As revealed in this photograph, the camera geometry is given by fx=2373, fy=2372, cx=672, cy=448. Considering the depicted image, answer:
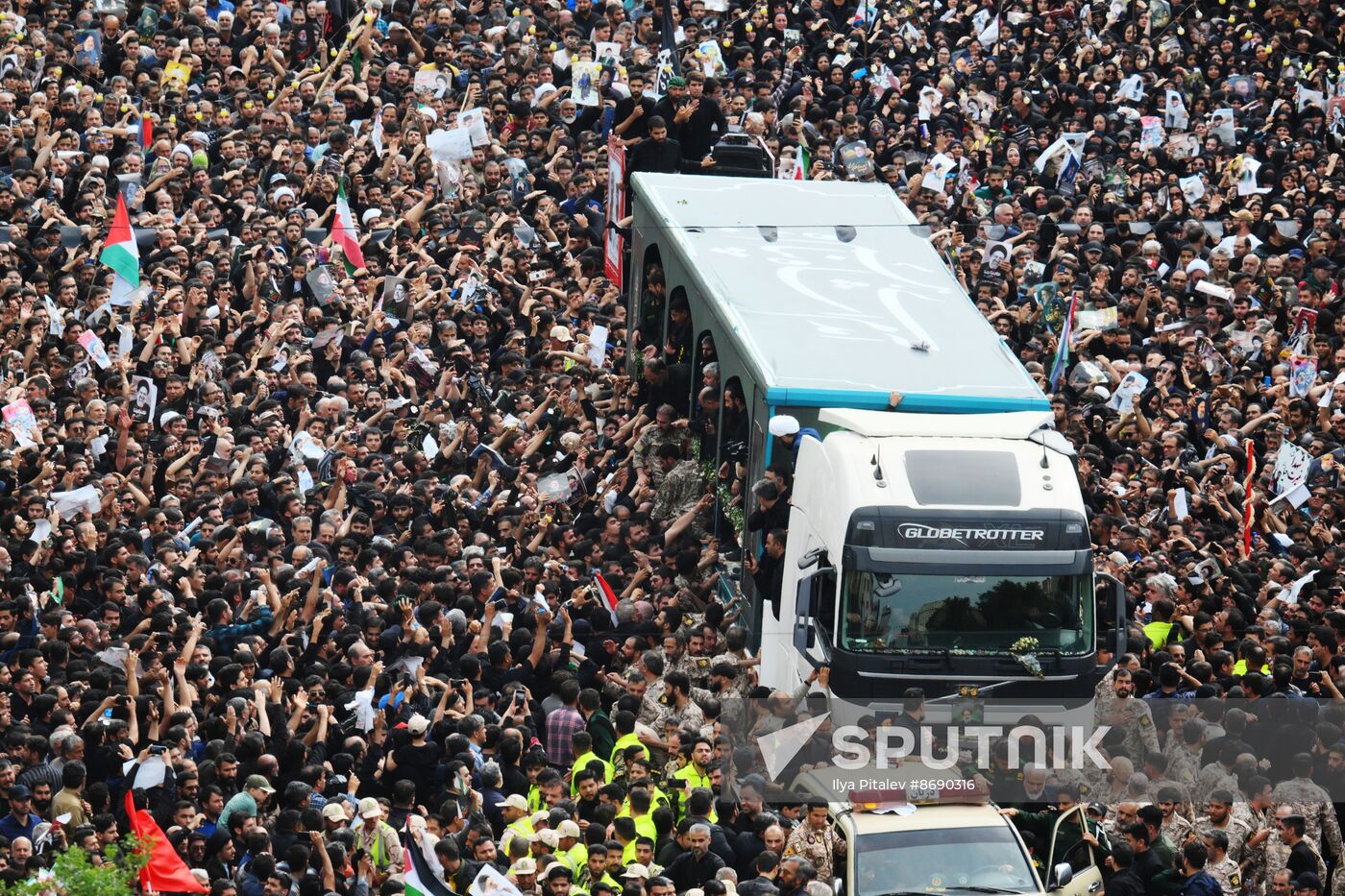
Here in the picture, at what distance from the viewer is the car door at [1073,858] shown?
15.5 meters

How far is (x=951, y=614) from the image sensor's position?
17078 mm

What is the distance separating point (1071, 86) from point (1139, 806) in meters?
16.3

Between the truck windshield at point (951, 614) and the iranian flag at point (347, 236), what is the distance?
9.40 meters

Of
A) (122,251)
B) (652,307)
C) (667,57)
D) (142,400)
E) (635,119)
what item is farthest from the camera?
(667,57)

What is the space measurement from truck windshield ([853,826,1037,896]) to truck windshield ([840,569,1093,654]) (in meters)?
1.98

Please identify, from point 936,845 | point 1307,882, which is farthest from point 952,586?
point 1307,882

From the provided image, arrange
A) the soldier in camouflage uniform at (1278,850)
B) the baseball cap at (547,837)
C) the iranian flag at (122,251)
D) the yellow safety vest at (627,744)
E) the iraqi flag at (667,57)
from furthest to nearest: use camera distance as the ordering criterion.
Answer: the iraqi flag at (667,57) → the iranian flag at (122,251) → the yellow safety vest at (627,744) → the soldier in camouflage uniform at (1278,850) → the baseball cap at (547,837)

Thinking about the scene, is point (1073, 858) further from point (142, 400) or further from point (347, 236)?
point (347, 236)

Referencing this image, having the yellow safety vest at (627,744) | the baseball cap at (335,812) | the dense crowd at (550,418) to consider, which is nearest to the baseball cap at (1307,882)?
the dense crowd at (550,418)

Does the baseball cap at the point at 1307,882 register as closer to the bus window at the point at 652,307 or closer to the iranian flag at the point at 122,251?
Result: the bus window at the point at 652,307

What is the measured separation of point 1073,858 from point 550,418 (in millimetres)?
8859

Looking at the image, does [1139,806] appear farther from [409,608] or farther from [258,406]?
[258,406]

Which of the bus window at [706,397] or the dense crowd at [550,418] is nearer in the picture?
the dense crowd at [550,418]

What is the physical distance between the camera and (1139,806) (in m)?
15.9
